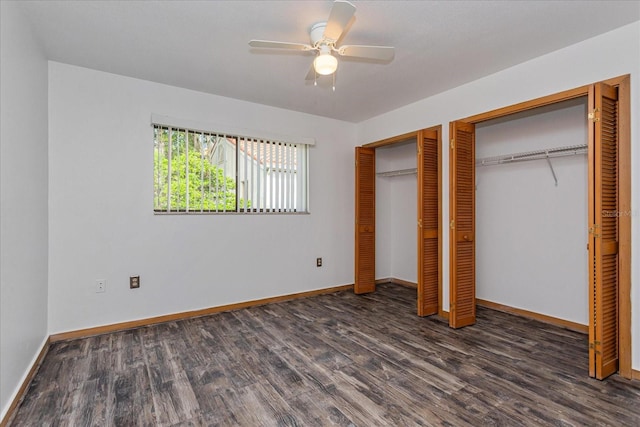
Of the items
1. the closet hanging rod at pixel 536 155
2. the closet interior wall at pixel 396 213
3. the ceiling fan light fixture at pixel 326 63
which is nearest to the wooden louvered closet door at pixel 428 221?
the closet hanging rod at pixel 536 155

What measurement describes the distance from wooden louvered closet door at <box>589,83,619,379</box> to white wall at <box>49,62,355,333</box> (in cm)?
305

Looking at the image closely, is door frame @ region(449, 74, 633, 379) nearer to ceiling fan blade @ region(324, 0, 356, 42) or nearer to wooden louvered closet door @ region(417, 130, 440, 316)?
wooden louvered closet door @ region(417, 130, 440, 316)

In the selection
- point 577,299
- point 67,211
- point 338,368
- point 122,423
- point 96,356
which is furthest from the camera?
point 577,299

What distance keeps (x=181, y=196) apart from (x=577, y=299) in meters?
4.19

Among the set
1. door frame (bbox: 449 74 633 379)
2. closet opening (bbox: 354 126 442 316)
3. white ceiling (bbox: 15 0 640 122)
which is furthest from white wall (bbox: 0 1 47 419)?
door frame (bbox: 449 74 633 379)

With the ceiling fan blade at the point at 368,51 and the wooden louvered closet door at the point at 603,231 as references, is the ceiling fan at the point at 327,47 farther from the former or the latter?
the wooden louvered closet door at the point at 603,231

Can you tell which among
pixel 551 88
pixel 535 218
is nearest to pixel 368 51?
pixel 551 88

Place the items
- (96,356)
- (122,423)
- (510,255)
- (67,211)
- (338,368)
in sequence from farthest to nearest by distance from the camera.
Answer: (510,255) < (67,211) < (96,356) < (338,368) < (122,423)

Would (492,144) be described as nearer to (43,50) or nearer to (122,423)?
(122,423)

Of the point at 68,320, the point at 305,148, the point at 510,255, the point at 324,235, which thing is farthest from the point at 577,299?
the point at 68,320

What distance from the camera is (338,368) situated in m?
2.42

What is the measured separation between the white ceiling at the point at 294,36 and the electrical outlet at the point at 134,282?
78.9 inches

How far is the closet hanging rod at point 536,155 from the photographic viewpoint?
10.1 feet

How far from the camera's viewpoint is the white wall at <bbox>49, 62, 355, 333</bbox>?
2945 millimetres
